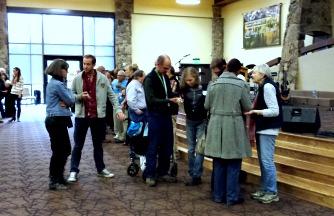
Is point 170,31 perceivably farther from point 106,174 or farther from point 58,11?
point 106,174

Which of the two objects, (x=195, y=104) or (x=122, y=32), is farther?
(x=122, y=32)

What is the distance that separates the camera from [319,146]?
4.28 metres

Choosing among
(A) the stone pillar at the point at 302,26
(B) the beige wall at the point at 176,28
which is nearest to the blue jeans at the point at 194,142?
(A) the stone pillar at the point at 302,26

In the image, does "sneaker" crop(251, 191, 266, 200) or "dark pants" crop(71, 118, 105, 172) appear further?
"dark pants" crop(71, 118, 105, 172)

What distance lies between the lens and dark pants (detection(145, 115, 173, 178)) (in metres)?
4.49

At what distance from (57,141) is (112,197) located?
848 mm

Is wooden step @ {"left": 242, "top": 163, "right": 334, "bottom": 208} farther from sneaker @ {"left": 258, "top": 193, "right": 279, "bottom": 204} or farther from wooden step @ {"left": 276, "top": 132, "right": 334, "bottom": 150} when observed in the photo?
wooden step @ {"left": 276, "top": 132, "right": 334, "bottom": 150}

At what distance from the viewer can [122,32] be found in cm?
1684

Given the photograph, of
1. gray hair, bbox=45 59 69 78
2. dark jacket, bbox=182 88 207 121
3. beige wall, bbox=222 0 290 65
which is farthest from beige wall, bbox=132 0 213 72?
gray hair, bbox=45 59 69 78

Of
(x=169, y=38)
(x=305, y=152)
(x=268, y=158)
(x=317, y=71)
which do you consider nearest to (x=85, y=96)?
(x=268, y=158)

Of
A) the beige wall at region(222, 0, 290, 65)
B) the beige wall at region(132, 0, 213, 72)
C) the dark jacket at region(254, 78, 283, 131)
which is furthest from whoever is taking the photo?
the beige wall at region(132, 0, 213, 72)

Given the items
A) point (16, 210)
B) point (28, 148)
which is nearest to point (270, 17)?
point (28, 148)

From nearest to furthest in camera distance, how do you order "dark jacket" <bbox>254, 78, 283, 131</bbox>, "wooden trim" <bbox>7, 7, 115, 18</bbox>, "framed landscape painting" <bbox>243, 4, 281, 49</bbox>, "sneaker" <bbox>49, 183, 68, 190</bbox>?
1. "dark jacket" <bbox>254, 78, 283, 131</bbox>
2. "sneaker" <bbox>49, 183, 68, 190</bbox>
3. "framed landscape painting" <bbox>243, 4, 281, 49</bbox>
4. "wooden trim" <bbox>7, 7, 115, 18</bbox>

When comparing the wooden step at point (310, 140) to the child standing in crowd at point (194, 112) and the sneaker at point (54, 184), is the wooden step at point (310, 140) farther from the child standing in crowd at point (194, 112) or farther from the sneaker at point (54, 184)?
the sneaker at point (54, 184)
